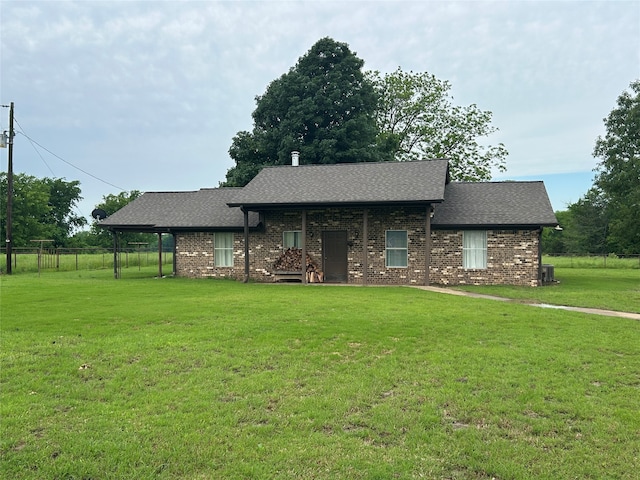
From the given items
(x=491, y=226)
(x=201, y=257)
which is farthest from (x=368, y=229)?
(x=201, y=257)

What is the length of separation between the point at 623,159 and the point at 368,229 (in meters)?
22.4

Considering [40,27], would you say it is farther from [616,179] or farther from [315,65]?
[616,179]

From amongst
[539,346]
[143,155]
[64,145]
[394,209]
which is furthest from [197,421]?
[64,145]

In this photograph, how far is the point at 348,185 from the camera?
1836 cm

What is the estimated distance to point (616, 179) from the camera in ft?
97.7

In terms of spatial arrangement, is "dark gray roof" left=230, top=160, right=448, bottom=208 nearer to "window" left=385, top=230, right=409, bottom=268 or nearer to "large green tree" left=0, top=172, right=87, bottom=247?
"window" left=385, top=230, right=409, bottom=268

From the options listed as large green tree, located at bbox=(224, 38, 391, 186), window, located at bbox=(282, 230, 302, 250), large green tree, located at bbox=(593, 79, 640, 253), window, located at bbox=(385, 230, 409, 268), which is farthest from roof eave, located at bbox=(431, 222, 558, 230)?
large green tree, located at bbox=(593, 79, 640, 253)

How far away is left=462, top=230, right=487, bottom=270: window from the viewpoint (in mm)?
17141

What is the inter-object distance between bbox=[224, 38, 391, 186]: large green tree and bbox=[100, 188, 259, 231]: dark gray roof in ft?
22.9

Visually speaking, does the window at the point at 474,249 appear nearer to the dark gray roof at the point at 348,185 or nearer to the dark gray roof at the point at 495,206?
the dark gray roof at the point at 495,206

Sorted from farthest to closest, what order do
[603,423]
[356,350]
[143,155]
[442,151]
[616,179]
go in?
[442,151], [143,155], [616,179], [356,350], [603,423]

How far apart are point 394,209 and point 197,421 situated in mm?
14237

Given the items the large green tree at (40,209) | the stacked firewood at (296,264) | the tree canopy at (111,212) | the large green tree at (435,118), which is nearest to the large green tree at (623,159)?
the large green tree at (435,118)

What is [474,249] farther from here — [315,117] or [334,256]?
[315,117]
